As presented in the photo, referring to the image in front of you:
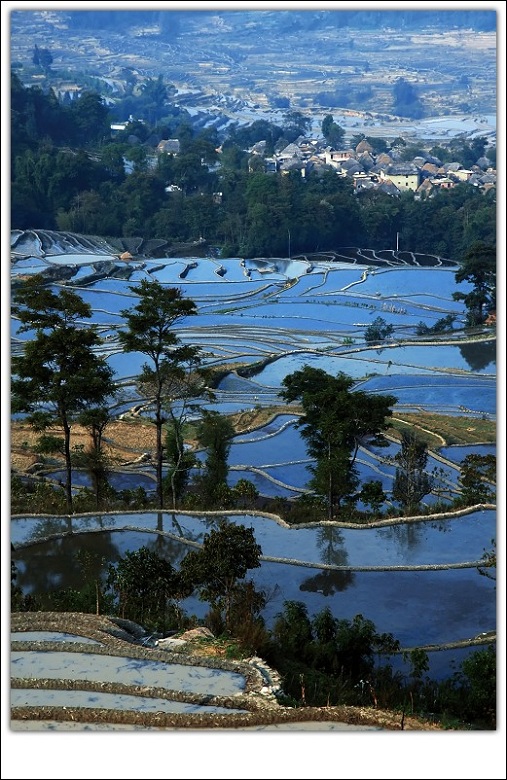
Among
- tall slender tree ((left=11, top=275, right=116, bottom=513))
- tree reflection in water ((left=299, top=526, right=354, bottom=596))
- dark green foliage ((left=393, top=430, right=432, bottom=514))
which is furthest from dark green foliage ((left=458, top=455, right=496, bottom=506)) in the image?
tall slender tree ((left=11, top=275, right=116, bottom=513))

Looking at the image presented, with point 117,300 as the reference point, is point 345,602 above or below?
below

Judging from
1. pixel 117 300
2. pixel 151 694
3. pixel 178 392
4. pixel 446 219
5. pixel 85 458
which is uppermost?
pixel 446 219

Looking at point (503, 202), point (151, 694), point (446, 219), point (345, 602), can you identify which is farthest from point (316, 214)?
point (151, 694)

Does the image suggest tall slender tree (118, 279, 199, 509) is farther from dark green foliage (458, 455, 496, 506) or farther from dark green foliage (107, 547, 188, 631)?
dark green foliage (458, 455, 496, 506)

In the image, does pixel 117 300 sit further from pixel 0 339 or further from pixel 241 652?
pixel 241 652

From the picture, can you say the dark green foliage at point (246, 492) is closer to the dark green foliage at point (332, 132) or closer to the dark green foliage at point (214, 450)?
the dark green foliage at point (214, 450)

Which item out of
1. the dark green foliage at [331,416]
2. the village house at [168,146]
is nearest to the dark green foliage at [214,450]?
the dark green foliage at [331,416]
